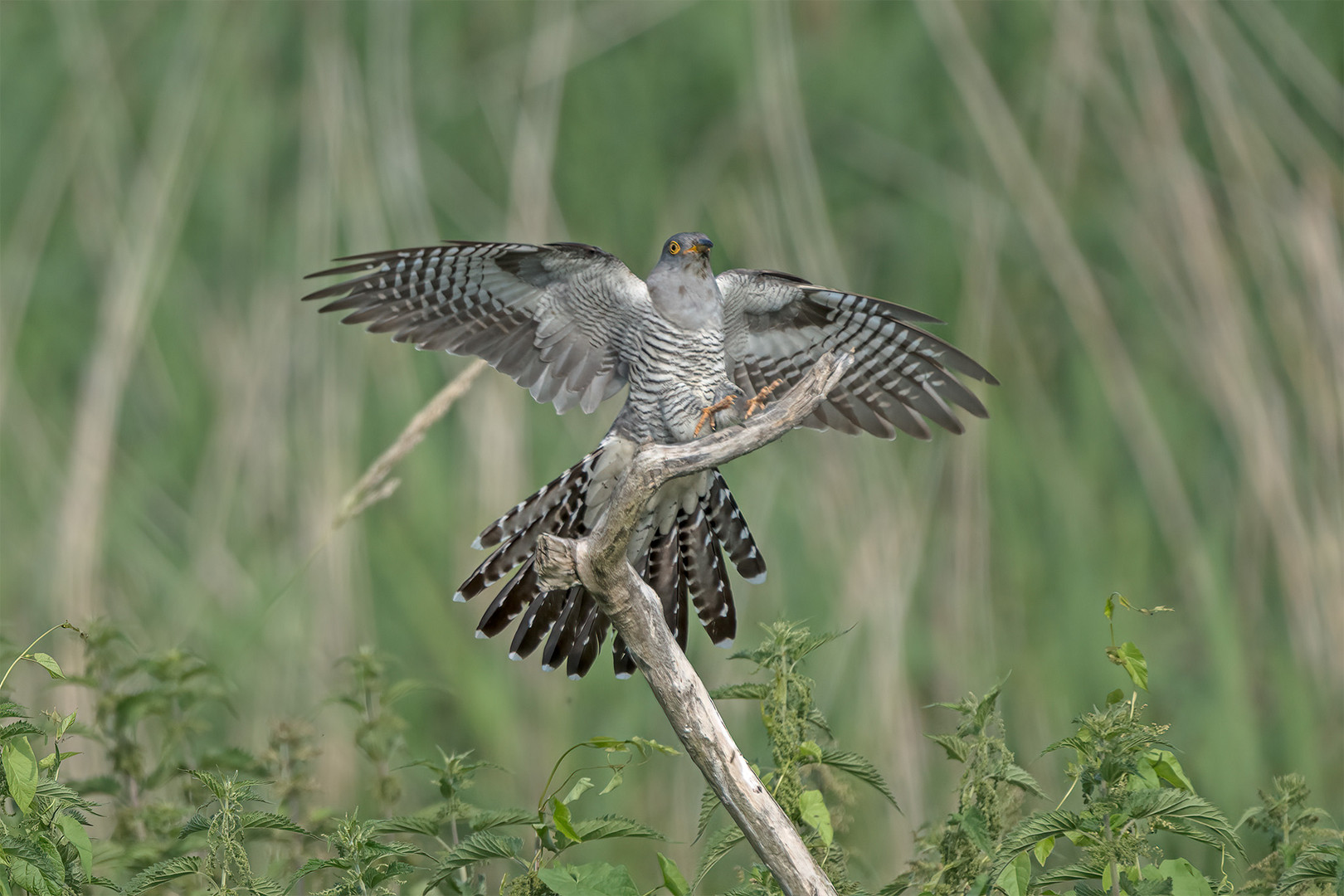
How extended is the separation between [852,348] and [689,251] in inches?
21.3

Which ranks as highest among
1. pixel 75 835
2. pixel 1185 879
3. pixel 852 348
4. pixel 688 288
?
pixel 688 288

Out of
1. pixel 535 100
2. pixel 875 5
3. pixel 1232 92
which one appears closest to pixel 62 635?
pixel 535 100

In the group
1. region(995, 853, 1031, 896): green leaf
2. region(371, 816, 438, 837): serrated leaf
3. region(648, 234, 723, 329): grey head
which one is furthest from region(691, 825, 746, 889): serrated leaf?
region(648, 234, 723, 329): grey head

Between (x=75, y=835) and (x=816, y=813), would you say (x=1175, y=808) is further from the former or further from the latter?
(x=75, y=835)

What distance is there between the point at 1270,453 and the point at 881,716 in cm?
192

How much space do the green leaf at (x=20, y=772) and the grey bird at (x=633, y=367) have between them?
1.35m

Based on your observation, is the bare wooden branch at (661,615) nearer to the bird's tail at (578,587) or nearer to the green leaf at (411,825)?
the green leaf at (411,825)

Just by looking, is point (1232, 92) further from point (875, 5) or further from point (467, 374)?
point (467, 374)

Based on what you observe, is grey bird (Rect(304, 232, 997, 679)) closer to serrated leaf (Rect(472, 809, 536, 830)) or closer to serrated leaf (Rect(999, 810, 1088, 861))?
serrated leaf (Rect(472, 809, 536, 830))

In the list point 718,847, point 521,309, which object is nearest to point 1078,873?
point 718,847

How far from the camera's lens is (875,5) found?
605 centimetres

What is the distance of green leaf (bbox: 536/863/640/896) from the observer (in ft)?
6.04

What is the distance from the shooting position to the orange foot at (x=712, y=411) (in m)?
2.90

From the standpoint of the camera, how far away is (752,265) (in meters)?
5.04
